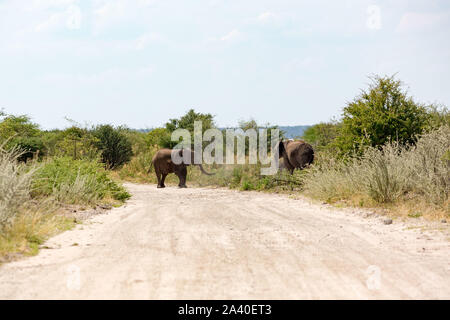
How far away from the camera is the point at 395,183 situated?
12.4m

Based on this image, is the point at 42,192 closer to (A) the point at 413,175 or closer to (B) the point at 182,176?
(A) the point at 413,175

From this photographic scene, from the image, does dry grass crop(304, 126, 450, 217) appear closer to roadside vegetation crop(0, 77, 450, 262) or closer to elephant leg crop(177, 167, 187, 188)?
roadside vegetation crop(0, 77, 450, 262)

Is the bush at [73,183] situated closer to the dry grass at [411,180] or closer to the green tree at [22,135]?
the green tree at [22,135]

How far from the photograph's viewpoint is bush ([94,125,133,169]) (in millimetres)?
32438

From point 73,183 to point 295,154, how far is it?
981 centimetres

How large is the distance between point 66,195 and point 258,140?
52.1 ft

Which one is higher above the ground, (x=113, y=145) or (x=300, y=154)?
(x=113, y=145)

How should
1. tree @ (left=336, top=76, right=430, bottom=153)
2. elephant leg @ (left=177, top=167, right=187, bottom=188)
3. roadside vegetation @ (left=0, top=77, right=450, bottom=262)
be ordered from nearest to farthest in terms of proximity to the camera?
roadside vegetation @ (left=0, top=77, right=450, bottom=262) < tree @ (left=336, top=76, right=430, bottom=153) < elephant leg @ (left=177, top=167, right=187, bottom=188)

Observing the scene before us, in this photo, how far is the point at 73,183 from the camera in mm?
13406

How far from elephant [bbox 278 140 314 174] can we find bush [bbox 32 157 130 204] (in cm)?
754

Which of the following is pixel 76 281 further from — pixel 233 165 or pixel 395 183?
pixel 233 165

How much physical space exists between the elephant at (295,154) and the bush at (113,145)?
1417 centimetres

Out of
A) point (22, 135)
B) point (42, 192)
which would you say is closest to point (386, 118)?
point (42, 192)

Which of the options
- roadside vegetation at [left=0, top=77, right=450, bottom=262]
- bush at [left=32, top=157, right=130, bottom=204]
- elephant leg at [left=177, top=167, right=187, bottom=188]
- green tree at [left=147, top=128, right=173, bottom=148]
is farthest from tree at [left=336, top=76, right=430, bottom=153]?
green tree at [left=147, top=128, right=173, bottom=148]
